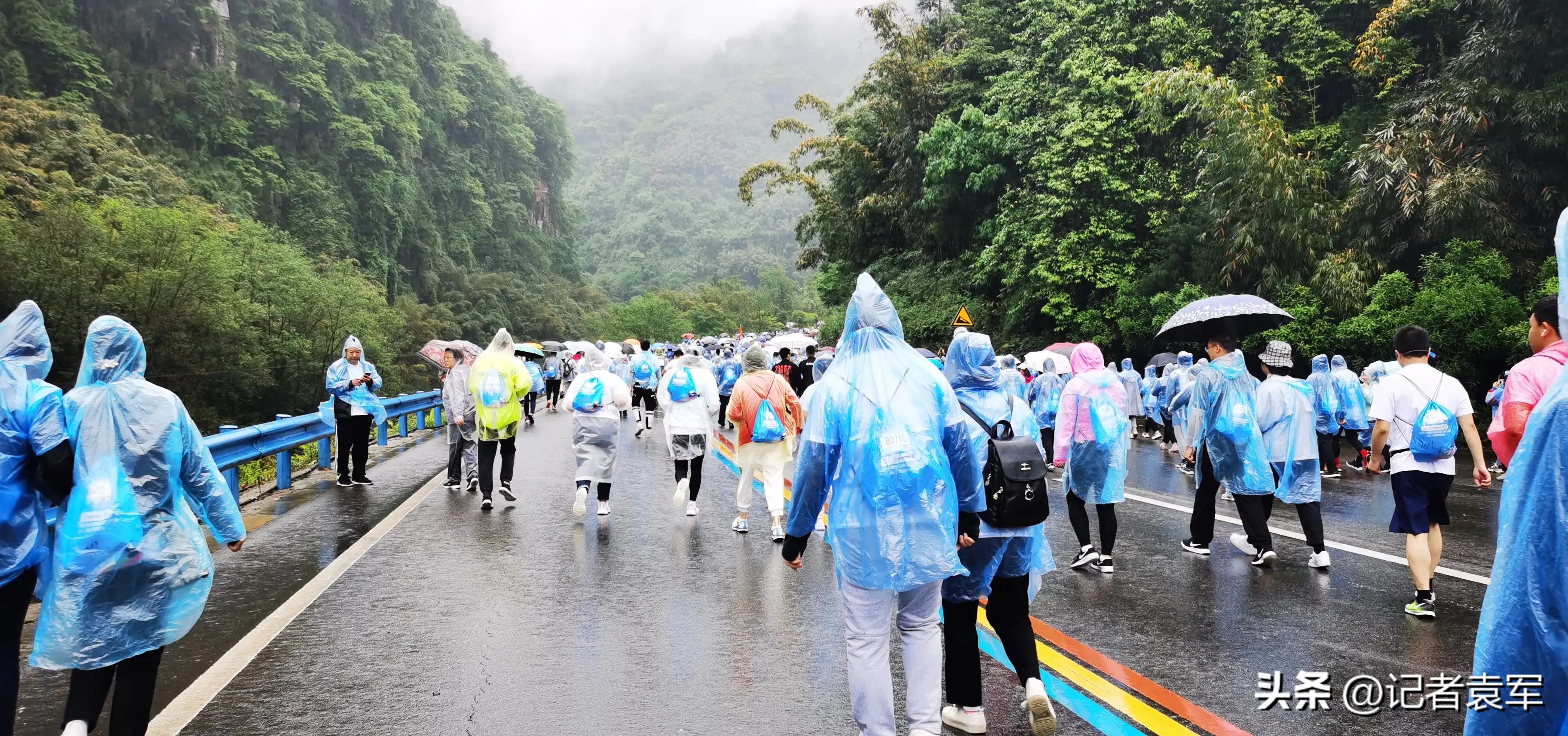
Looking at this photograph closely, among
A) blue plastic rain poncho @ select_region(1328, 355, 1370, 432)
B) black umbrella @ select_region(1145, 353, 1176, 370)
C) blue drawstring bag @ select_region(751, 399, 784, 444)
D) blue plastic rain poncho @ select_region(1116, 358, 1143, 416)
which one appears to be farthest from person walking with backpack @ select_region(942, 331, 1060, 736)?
blue plastic rain poncho @ select_region(1116, 358, 1143, 416)

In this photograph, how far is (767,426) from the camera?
924cm

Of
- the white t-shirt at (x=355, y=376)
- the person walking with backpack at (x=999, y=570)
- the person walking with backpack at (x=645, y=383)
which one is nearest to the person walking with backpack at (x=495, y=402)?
the white t-shirt at (x=355, y=376)

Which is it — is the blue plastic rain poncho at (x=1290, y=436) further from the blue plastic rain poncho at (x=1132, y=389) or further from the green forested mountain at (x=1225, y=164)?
the green forested mountain at (x=1225, y=164)

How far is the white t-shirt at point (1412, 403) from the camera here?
6258 millimetres

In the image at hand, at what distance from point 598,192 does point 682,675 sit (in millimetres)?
195606

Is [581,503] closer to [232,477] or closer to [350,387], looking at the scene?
[232,477]

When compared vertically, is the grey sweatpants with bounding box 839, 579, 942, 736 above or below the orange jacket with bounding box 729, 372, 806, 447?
below

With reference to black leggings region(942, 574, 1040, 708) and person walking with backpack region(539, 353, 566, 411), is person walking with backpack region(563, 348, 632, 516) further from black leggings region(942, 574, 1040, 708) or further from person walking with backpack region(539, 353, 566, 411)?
person walking with backpack region(539, 353, 566, 411)

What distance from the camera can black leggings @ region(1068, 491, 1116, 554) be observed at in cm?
745

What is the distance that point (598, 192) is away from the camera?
639 feet

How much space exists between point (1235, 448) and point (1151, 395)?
12229 mm

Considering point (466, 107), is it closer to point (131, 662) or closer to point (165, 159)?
point (165, 159)

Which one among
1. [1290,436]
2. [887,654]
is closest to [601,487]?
[1290,436]

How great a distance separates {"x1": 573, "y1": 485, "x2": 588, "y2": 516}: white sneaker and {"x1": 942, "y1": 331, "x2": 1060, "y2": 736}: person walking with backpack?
5.66 m
